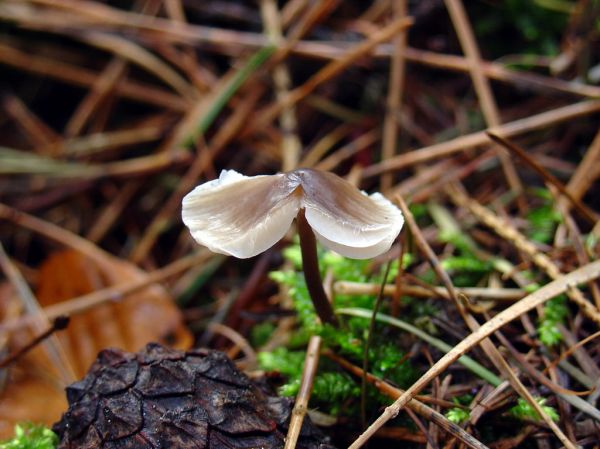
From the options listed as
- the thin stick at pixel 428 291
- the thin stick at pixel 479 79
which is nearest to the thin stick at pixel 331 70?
the thin stick at pixel 479 79

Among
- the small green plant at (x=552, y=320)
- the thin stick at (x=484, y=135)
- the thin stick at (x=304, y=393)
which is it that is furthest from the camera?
the thin stick at (x=484, y=135)

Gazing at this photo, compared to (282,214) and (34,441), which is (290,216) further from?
(34,441)

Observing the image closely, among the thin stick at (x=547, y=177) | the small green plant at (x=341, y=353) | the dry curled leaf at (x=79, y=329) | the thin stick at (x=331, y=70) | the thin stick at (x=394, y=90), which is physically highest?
the thin stick at (x=331, y=70)

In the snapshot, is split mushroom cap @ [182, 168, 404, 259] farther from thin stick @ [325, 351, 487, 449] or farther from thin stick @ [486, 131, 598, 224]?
thin stick @ [486, 131, 598, 224]

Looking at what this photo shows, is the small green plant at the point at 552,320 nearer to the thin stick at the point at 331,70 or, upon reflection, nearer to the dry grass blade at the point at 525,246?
the dry grass blade at the point at 525,246

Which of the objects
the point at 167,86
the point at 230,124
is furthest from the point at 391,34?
the point at 167,86

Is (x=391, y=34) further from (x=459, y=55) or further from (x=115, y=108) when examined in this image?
(x=115, y=108)
